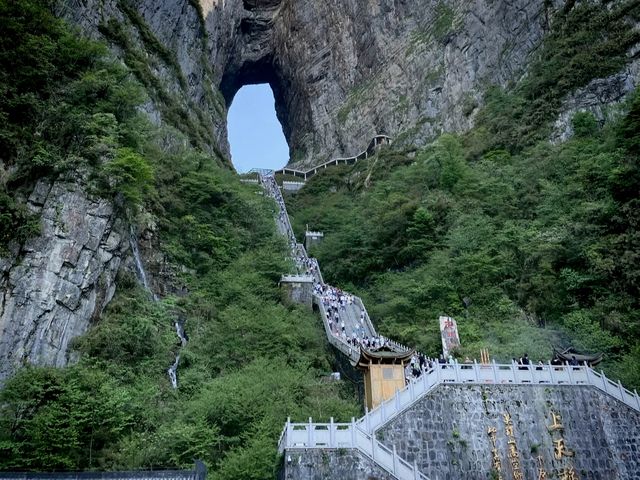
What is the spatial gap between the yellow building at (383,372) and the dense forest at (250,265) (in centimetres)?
82

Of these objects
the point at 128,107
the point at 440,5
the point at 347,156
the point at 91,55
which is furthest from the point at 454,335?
the point at 440,5

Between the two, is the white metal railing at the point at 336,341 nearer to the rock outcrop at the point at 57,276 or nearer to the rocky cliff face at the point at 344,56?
the rock outcrop at the point at 57,276

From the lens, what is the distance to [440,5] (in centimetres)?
5175

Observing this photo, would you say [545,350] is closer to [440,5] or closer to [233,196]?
[233,196]

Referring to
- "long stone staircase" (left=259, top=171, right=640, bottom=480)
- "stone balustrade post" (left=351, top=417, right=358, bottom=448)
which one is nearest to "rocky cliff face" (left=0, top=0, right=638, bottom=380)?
"long stone staircase" (left=259, top=171, right=640, bottom=480)

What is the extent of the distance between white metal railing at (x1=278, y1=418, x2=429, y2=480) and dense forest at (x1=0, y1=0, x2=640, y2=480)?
1.05m

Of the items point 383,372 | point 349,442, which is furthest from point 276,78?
point 349,442

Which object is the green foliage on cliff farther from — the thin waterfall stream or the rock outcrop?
the rock outcrop

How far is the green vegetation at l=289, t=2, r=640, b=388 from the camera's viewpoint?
19375 millimetres

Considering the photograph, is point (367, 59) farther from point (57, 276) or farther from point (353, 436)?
point (353, 436)

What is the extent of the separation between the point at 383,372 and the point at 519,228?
11037 millimetres

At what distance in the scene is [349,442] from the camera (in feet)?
44.7

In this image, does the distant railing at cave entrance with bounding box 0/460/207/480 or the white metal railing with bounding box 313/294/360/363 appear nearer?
the distant railing at cave entrance with bounding box 0/460/207/480

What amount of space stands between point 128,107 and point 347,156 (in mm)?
31331
